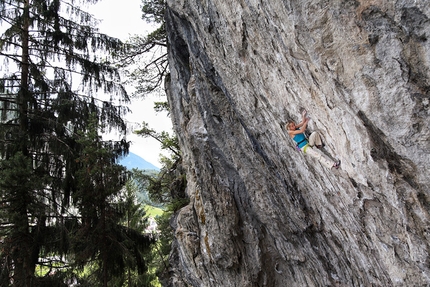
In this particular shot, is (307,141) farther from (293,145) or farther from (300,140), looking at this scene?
(293,145)

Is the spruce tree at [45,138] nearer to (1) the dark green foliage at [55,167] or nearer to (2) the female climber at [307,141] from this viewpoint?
(1) the dark green foliage at [55,167]

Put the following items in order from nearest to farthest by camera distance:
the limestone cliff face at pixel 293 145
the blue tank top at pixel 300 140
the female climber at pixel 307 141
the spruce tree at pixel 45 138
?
the limestone cliff face at pixel 293 145 → the female climber at pixel 307 141 → the blue tank top at pixel 300 140 → the spruce tree at pixel 45 138

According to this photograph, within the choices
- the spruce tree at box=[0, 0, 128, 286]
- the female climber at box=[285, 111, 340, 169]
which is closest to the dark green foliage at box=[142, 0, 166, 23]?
the spruce tree at box=[0, 0, 128, 286]

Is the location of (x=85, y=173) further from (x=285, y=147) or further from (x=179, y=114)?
(x=285, y=147)

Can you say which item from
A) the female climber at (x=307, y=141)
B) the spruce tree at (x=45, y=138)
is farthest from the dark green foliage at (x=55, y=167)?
the female climber at (x=307, y=141)

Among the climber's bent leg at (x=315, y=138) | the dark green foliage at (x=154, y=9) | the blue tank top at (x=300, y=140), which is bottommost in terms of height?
the climber's bent leg at (x=315, y=138)

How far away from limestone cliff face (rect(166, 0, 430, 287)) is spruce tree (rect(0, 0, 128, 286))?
368 cm

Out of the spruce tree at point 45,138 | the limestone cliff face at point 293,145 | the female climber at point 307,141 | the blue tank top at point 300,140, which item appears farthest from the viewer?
the spruce tree at point 45,138

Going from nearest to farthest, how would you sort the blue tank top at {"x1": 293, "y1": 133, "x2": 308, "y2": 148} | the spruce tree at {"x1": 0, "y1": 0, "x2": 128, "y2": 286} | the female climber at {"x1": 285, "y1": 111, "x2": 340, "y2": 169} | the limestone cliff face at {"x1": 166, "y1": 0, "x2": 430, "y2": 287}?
1. the limestone cliff face at {"x1": 166, "y1": 0, "x2": 430, "y2": 287}
2. the female climber at {"x1": 285, "y1": 111, "x2": 340, "y2": 169}
3. the blue tank top at {"x1": 293, "y1": 133, "x2": 308, "y2": 148}
4. the spruce tree at {"x1": 0, "y1": 0, "x2": 128, "y2": 286}

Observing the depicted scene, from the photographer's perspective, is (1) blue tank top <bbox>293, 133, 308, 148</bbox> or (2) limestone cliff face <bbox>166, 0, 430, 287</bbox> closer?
(2) limestone cliff face <bbox>166, 0, 430, 287</bbox>

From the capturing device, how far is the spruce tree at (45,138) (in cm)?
822

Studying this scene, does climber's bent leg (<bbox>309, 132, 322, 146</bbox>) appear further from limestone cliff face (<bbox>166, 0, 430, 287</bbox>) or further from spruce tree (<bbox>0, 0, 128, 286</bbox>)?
spruce tree (<bbox>0, 0, 128, 286</bbox>)

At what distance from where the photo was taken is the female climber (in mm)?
4023

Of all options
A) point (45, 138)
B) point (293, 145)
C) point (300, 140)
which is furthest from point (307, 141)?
point (45, 138)
